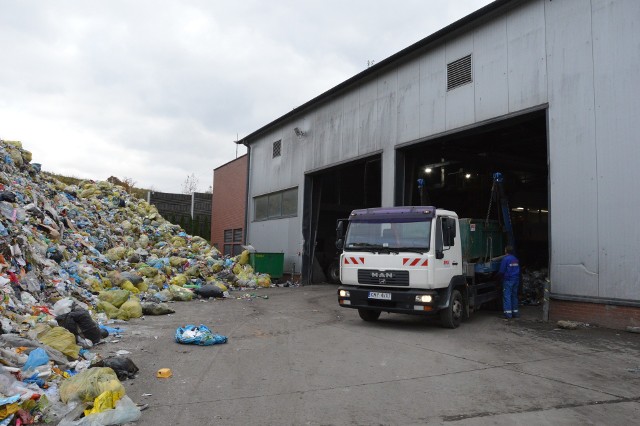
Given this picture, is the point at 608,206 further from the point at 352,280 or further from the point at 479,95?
the point at 352,280

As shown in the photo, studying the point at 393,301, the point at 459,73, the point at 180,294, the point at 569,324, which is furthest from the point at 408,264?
the point at 180,294

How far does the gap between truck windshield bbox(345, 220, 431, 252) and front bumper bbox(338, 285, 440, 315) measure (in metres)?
0.79

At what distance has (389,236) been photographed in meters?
8.74

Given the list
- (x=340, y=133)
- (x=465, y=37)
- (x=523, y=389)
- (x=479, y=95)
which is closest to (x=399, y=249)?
(x=523, y=389)

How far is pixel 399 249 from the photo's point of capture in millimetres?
8500

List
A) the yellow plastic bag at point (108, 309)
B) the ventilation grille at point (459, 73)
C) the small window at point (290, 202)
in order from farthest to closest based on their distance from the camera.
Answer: the small window at point (290, 202) < the ventilation grille at point (459, 73) < the yellow plastic bag at point (108, 309)

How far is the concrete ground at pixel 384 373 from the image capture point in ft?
14.0

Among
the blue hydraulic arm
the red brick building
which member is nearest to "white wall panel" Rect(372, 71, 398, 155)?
the blue hydraulic arm

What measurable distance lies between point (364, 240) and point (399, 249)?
797mm

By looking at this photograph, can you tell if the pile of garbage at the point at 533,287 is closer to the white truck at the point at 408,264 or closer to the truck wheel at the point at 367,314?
the white truck at the point at 408,264

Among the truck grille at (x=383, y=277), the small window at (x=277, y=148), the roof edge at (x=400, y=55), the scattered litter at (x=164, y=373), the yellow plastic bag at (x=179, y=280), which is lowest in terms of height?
the scattered litter at (x=164, y=373)

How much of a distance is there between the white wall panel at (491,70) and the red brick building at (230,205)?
1389 centimetres

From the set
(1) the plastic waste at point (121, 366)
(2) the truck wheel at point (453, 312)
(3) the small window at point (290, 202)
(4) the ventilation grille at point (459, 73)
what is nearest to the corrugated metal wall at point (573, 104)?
(4) the ventilation grille at point (459, 73)

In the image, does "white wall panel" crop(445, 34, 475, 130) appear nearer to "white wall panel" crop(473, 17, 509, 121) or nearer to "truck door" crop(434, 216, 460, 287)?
"white wall panel" crop(473, 17, 509, 121)
